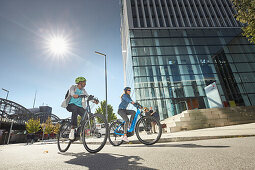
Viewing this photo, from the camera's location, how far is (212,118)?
9.99 metres

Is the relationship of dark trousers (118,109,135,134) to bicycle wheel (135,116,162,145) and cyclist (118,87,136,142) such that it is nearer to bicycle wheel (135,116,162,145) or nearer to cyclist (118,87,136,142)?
cyclist (118,87,136,142)

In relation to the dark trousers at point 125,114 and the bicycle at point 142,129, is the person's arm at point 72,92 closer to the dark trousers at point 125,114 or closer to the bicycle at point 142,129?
the dark trousers at point 125,114

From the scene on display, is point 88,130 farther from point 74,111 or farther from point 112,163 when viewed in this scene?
point 112,163

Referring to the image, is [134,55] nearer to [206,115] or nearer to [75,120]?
[206,115]

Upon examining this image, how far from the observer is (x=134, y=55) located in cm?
2269

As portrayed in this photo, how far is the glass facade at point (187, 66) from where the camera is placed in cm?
1988

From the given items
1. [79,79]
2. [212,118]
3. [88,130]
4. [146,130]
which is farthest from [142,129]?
[212,118]

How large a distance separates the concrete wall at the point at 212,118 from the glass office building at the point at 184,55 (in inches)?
273

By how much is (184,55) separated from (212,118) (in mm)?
15992


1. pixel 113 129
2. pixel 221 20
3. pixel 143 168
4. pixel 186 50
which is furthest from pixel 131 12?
pixel 143 168

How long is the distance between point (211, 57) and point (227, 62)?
9.79ft

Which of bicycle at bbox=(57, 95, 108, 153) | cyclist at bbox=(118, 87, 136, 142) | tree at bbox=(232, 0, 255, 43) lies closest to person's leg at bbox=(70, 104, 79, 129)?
bicycle at bbox=(57, 95, 108, 153)

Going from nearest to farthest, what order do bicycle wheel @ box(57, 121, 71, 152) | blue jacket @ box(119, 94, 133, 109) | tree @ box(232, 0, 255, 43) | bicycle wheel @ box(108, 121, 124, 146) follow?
bicycle wheel @ box(57, 121, 71, 152) → blue jacket @ box(119, 94, 133, 109) → bicycle wheel @ box(108, 121, 124, 146) → tree @ box(232, 0, 255, 43)

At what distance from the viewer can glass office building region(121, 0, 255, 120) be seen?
2019 centimetres
